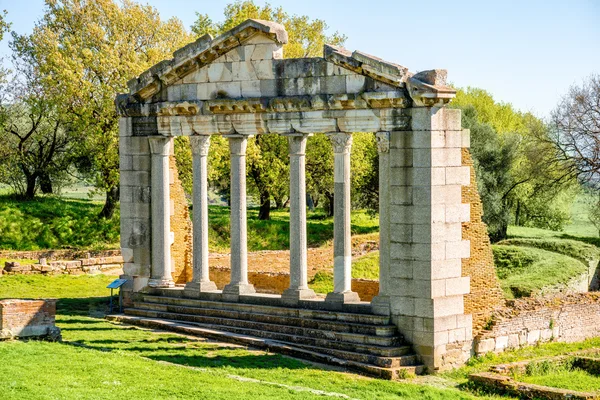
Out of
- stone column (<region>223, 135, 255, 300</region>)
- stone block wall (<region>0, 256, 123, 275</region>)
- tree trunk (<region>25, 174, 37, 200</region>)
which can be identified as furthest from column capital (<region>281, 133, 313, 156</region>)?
tree trunk (<region>25, 174, 37, 200</region>)

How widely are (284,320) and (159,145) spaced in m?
6.42

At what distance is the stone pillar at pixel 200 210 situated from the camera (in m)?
25.5

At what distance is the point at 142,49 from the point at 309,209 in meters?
23.6

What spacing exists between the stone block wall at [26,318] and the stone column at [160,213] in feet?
17.6

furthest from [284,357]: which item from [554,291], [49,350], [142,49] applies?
[142,49]

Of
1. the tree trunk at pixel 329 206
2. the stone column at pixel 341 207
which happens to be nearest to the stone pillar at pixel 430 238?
the stone column at pixel 341 207

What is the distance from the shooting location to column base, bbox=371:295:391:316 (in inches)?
868

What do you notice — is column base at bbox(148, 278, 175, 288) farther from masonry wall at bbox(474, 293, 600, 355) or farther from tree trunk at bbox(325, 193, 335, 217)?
tree trunk at bbox(325, 193, 335, 217)

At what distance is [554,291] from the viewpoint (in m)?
28.8

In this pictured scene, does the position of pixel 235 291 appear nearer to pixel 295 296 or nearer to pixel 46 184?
pixel 295 296

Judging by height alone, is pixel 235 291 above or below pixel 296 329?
above

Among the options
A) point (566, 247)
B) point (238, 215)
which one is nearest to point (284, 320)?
point (238, 215)

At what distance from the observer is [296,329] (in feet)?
75.7

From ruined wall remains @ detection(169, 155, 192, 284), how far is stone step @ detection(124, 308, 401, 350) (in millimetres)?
2425
